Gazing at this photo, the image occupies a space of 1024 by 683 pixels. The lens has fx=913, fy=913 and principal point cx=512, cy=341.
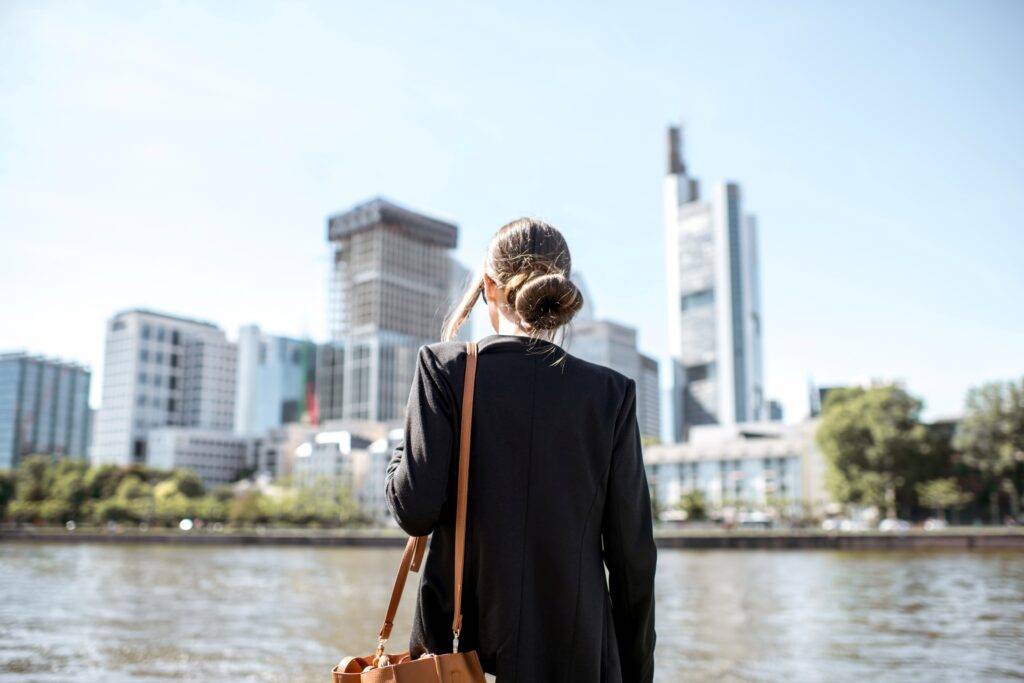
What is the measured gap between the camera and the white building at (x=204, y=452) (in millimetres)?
145500

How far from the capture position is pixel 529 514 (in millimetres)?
2150

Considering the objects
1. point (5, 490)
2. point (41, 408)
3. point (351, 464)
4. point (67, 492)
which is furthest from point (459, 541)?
point (41, 408)

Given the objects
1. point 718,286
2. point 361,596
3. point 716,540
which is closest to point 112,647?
point 361,596

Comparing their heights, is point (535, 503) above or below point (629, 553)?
above

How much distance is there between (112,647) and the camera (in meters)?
11.5

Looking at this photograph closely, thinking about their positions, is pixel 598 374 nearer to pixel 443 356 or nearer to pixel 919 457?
pixel 443 356

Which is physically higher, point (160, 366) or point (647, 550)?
point (160, 366)

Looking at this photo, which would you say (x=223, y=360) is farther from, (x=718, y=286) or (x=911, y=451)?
(x=911, y=451)

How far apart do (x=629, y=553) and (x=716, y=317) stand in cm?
18920

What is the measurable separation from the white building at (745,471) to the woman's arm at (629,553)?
86.9 metres

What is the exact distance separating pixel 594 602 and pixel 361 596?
2047 cm

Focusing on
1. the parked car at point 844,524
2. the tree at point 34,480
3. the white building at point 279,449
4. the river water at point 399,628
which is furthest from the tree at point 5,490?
the parked car at point 844,524

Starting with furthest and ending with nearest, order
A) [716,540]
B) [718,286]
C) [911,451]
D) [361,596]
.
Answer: [718,286], [911,451], [716,540], [361,596]

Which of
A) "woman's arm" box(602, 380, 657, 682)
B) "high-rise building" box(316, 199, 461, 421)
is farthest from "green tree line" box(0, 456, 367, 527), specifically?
"woman's arm" box(602, 380, 657, 682)
